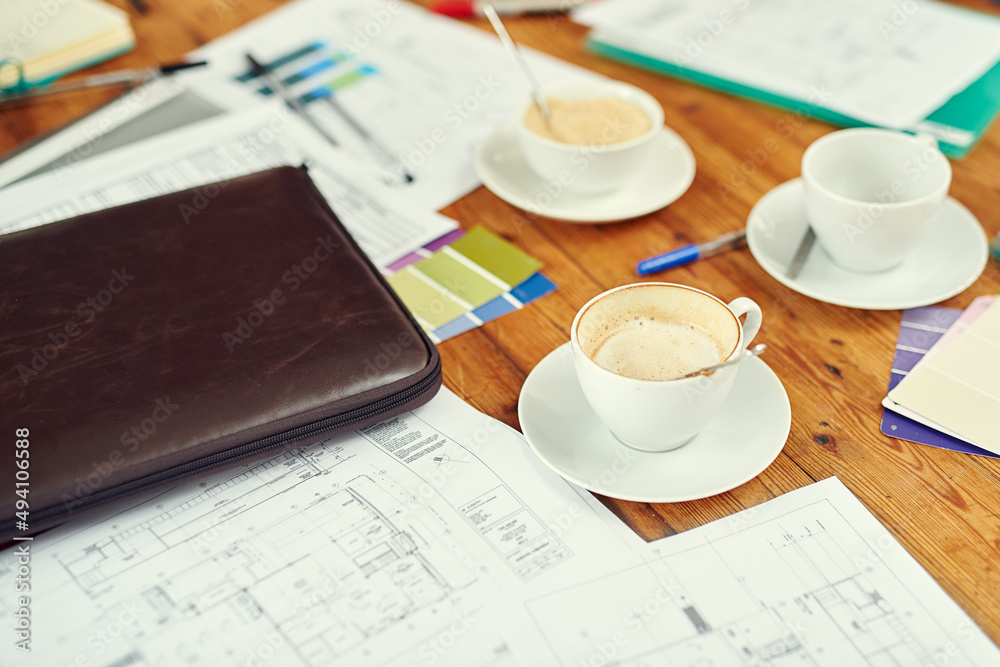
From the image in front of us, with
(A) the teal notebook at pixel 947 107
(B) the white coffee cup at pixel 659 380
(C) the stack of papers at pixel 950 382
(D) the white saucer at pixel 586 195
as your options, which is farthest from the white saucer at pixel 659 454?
(A) the teal notebook at pixel 947 107

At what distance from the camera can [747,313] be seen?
62 centimetres

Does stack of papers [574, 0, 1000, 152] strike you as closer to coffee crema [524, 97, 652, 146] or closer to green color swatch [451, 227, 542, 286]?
coffee crema [524, 97, 652, 146]

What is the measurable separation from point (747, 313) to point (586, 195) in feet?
1.17

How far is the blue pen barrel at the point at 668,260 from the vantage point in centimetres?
84

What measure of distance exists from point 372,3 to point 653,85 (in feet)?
1.97

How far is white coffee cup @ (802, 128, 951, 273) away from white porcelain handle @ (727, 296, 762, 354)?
0.19m

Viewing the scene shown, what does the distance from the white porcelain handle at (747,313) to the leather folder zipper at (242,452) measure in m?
0.26

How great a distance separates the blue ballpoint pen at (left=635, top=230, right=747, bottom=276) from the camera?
838mm

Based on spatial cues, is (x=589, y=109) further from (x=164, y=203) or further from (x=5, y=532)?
(x=5, y=532)

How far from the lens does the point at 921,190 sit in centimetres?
77

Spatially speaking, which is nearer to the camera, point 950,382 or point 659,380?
point 659,380

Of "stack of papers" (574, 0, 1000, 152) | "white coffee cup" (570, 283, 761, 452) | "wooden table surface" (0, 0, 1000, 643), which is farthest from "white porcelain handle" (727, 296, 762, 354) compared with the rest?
"stack of papers" (574, 0, 1000, 152)

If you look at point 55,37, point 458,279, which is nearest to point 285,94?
point 55,37

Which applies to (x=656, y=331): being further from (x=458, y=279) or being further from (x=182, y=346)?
(x=182, y=346)
